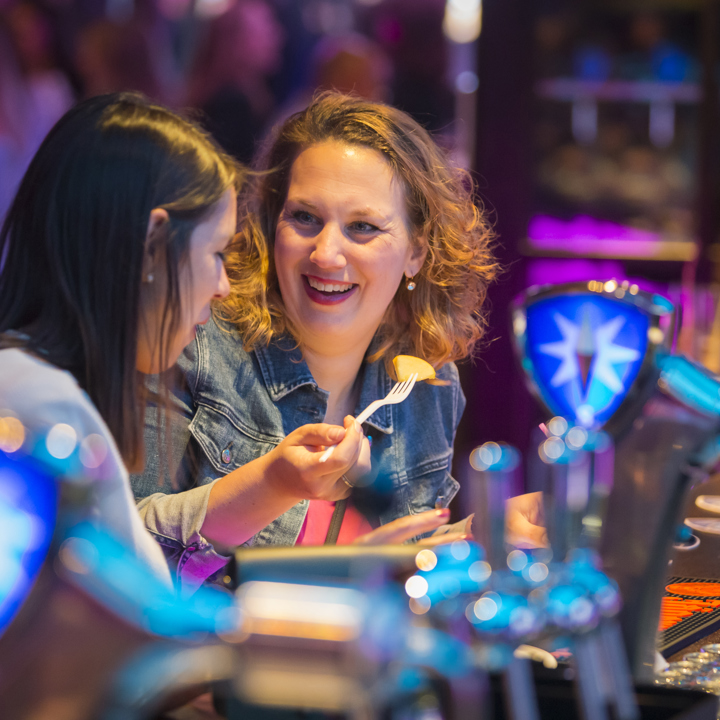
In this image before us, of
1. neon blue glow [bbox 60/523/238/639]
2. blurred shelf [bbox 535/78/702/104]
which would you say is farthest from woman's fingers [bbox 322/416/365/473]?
blurred shelf [bbox 535/78/702/104]

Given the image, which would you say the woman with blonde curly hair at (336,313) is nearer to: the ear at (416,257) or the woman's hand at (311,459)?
the ear at (416,257)

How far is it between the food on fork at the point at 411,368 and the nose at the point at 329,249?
205mm

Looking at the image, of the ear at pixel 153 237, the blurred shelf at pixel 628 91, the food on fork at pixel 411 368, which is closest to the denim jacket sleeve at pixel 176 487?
the ear at pixel 153 237

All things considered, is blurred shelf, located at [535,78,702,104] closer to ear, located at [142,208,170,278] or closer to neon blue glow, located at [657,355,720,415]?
ear, located at [142,208,170,278]

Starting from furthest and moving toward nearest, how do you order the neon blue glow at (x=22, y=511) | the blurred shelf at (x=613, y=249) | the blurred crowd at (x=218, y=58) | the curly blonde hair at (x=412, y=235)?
the blurred shelf at (x=613, y=249)
the blurred crowd at (x=218, y=58)
the curly blonde hair at (x=412, y=235)
the neon blue glow at (x=22, y=511)

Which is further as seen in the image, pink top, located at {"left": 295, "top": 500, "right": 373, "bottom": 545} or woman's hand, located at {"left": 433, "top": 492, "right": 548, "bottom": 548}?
pink top, located at {"left": 295, "top": 500, "right": 373, "bottom": 545}

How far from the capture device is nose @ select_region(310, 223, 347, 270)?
1.42 m

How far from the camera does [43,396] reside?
777mm

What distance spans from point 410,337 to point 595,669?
1.19 m

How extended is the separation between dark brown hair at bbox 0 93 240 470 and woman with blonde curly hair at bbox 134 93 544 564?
0.42 m

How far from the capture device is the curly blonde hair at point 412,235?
59.9 inches

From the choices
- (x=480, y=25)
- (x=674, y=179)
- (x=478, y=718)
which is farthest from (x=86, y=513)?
(x=674, y=179)

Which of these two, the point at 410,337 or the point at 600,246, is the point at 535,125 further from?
the point at 410,337

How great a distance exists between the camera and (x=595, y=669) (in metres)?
0.52
